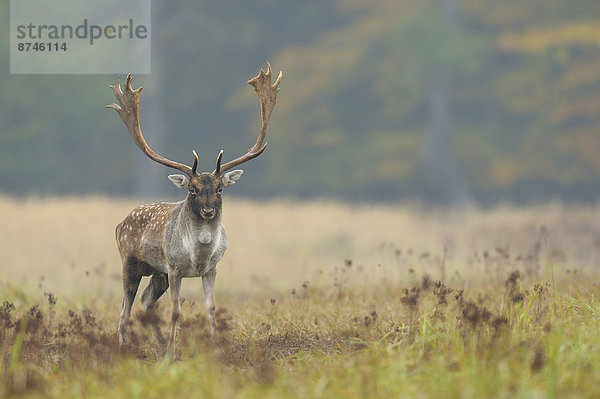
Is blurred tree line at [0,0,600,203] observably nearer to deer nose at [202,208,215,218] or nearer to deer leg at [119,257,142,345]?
deer leg at [119,257,142,345]

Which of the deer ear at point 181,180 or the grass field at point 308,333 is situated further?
the deer ear at point 181,180

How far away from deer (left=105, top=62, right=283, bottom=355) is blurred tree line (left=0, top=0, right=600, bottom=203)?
23441mm

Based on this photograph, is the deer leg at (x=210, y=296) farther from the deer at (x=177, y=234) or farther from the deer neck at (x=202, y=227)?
the deer neck at (x=202, y=227)

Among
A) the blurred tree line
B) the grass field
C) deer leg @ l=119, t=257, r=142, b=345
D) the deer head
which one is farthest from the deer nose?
the blurred tree line

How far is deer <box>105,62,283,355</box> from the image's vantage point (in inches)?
290

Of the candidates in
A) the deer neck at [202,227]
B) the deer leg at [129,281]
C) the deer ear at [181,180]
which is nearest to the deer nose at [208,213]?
the deer neck at [202,227]

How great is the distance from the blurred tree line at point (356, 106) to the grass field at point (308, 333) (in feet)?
53.2

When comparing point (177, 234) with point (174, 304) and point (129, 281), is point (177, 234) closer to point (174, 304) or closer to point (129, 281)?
point (174, 304)

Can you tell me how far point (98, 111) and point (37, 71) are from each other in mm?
2617

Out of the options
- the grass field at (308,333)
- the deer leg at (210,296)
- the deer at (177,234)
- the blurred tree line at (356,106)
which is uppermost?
the blurred tree line at (356,106)

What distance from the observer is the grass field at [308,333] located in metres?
5.35

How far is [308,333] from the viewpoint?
Result: 7914mm

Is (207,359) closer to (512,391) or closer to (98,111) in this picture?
(512,391)

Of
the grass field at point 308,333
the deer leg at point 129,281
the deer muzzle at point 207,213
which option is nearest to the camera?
the grass field at point 308,333
